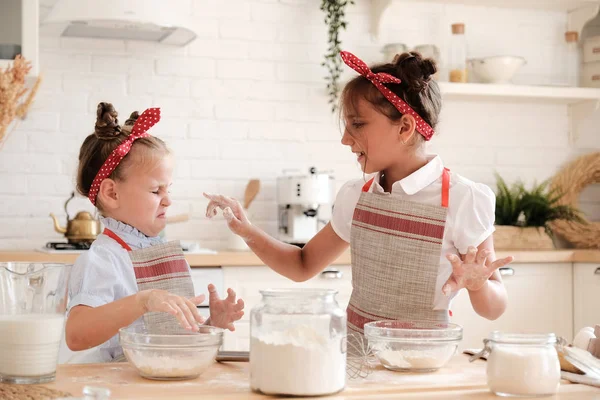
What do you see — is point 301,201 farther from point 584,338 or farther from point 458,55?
point 584,338

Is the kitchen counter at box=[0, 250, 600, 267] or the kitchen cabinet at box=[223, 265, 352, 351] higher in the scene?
the kitchen counter at box=[0, 250, 600, 267]

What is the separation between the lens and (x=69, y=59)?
145 inches

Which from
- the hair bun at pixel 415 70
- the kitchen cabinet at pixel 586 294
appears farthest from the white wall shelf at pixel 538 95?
the hair bun at pixel 415 70

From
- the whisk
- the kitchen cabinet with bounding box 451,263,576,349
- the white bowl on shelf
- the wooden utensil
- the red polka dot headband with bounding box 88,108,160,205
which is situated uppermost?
the white bowl on shelf

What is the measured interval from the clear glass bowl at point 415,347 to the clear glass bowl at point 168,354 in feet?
1.00

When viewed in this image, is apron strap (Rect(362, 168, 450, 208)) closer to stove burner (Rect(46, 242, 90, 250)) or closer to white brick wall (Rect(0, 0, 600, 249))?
stove burner (Rect(46, 242, 90, 250))

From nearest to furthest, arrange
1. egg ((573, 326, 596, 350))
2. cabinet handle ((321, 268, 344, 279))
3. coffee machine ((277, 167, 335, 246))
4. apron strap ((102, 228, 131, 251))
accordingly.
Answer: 1. egg ((573, 326, 596, 350))
2. apron strap ((102, 228, 131, 251))
3. cabinet handle ((321, 268, 344, 279))
4. coffee machine ((277, 167, 335, 246))

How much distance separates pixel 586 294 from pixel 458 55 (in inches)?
50.0

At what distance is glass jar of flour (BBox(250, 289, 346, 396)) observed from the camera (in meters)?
1.18

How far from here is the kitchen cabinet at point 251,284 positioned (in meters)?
3.29

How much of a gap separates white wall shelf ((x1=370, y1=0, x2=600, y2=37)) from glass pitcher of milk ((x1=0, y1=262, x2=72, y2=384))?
9.68ft

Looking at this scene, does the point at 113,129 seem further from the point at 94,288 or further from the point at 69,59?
the point at 69,59

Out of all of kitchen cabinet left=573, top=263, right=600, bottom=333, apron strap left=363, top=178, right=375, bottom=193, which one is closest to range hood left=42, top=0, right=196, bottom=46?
apron strap left=363, top=178, right=375, bottom=193

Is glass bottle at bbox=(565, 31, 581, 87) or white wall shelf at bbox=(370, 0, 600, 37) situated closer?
white wall shelf at bbox=(370, 0, 600, 37)
